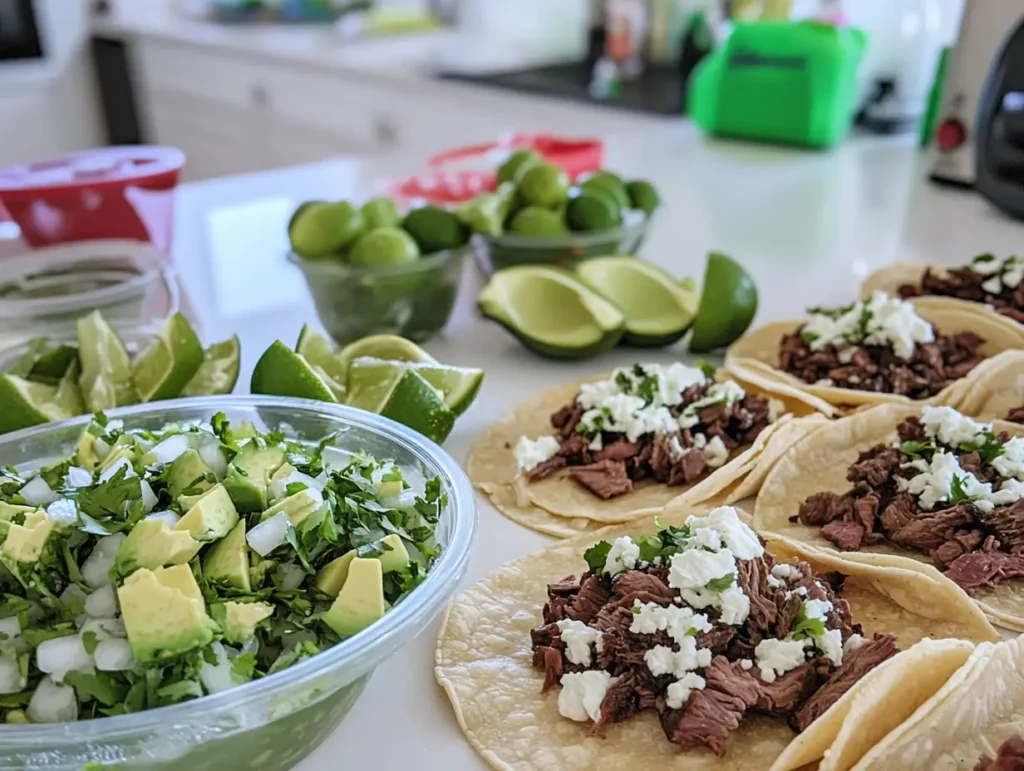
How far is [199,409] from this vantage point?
44.9 inches

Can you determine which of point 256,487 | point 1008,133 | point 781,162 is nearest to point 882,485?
point 256,487

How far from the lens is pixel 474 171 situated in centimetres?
235

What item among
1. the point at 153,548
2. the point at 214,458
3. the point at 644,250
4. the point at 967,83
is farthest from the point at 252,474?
the point at 967,83

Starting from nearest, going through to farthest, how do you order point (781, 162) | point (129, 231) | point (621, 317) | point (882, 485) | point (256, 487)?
point (256, 487) → point (882, 485) → point (621, 317) → point (129, 231) → point (781, 162)

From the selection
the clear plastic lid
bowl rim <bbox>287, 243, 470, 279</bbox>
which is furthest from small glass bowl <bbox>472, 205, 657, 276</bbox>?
the clear plastic lid

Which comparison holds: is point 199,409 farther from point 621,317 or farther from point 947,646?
point 947,646

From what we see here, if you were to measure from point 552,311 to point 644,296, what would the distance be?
0.17 meters

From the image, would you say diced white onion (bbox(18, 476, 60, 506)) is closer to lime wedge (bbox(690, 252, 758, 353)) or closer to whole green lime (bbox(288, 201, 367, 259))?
whole green lime (bbox(288, 201, 367, 259))

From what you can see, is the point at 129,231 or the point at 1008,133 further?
the point at 1008,133

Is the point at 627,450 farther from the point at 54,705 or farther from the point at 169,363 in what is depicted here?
the point at 54,705

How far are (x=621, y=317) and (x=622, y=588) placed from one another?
684 mm

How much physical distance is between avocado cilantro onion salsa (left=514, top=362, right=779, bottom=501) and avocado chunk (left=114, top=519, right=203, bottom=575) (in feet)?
1.70

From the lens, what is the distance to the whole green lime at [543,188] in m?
1.74

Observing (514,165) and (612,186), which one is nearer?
(612,186)
